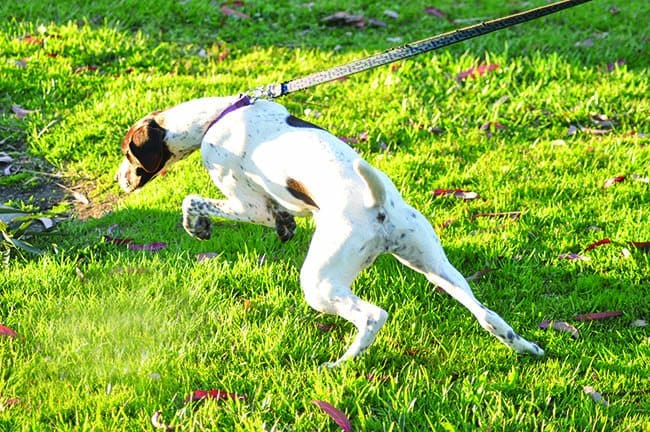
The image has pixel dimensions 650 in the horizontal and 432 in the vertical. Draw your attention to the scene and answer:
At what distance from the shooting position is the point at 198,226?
4.34m

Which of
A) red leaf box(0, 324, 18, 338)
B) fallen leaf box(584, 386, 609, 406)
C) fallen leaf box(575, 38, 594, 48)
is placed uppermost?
red leaf box(0, 324, 18, 338)

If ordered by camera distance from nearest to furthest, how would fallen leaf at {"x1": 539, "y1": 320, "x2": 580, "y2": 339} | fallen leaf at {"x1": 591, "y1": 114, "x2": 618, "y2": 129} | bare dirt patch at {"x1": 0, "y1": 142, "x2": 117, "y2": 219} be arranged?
1. fallen leaf at {"x1": 539, "y1": 320, "x2": 580, "y2": 339}
2. bare dirt patch at {"x1": 0, "y1": 142, "x2": 117, "y2": 219}
3. fallen leaf at {"x1": 591, "y1": 114, "x2": 618, "y2": 129}

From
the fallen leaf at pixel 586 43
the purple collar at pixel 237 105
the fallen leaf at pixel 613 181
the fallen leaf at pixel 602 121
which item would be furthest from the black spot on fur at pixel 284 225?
the fallen leaf at pixel 586 43

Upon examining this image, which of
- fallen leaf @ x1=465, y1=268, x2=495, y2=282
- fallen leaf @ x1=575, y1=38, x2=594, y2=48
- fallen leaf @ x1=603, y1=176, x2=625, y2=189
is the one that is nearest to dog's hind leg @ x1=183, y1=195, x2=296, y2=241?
fallen leaf @ x1=465, y1=268, x2=495, y2=282

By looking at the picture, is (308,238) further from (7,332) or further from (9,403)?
(9,403)

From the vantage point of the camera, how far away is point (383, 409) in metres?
3.16

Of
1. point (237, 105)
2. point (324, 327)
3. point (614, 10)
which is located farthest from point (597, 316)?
point (614, 10)

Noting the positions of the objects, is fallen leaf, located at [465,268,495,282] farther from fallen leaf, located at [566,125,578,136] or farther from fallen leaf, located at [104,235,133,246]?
fallen leaf, located at [566,125,578,136]

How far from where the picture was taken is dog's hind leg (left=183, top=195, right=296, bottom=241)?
13.1 feet

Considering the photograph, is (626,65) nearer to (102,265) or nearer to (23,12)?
(102,265)

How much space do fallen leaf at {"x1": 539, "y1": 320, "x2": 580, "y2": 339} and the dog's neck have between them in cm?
187

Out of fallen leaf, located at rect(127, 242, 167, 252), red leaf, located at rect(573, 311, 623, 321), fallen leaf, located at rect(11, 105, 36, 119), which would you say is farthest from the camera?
fallen leaf, located at rect(11, 105, 36, 119)

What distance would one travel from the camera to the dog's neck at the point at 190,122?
4.02 metres

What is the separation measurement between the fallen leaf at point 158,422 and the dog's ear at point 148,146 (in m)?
1.42
